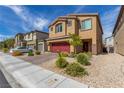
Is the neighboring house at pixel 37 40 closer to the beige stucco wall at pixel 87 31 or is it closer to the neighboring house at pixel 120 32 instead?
the beige stucco wall at pixel 87 31

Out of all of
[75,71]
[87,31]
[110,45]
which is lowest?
[75,71]

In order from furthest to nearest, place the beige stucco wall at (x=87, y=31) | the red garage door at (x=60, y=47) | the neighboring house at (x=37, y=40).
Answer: the neighboring house at (x=37, y=40) → the red garage door at (x=60, y=47) → the beige stucco wall at (x=87, y=31)

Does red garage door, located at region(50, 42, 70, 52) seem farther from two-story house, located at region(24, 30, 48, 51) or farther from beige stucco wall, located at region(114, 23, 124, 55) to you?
beige stucco wall, located at region(114, 23, 124, 55)

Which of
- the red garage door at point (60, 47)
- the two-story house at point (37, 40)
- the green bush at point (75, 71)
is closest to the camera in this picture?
the green bush at point (75, 71)

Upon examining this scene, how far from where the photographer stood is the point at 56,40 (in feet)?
93.0

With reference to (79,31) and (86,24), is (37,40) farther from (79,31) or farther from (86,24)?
(86,24)

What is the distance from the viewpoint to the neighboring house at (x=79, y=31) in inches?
916

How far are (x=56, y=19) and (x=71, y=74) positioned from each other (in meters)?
20.3

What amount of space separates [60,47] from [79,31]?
15.6ft

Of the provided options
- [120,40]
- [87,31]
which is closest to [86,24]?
[87,31]

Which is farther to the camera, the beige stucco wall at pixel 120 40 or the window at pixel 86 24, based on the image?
the window at pixel 86 24

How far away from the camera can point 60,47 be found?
91.9ft

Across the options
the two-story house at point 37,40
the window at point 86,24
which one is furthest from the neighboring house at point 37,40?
the window at point 86,24

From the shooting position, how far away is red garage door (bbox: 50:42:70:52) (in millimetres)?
26169
